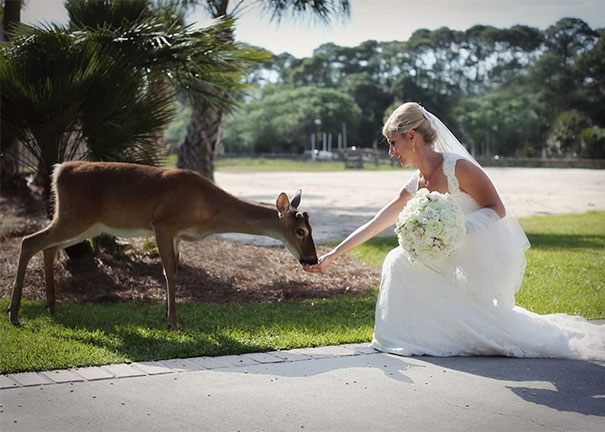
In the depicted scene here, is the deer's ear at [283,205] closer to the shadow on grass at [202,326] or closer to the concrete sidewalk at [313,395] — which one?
the shadow on grass at [202,326]

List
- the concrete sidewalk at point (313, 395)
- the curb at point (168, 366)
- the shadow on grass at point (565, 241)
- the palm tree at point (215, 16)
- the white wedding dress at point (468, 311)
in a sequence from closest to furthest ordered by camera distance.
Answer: the concrete sidewalk at point (313, 395) → the curb at point (168, 366) → the white wedding dress at point (468, 311) → the shadow on grass at point (565, 241) → the palm tree at point (215, 16)

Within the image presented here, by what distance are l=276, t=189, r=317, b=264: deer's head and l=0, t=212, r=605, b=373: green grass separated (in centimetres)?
57

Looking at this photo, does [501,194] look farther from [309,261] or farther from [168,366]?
[168,366]

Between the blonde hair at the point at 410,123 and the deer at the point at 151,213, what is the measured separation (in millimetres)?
1179

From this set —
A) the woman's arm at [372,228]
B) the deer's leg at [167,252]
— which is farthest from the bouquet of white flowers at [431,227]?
the deer's leg at [167,252]

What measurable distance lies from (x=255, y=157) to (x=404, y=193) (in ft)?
195

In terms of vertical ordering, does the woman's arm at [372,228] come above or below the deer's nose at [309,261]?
above

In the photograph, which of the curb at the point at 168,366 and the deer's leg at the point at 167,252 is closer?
the curb at the point at 168,366

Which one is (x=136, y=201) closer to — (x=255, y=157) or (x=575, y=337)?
(x=575, y=337)

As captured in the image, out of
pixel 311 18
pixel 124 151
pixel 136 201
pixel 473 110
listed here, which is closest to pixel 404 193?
pixel 136 201

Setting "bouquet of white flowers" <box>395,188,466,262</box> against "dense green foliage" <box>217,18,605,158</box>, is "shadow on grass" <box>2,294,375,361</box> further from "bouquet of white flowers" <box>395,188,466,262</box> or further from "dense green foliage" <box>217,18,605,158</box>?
"dense green foliage" <box>217,18,605,158</box>

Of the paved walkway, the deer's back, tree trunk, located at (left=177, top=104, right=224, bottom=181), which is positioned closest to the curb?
the paved walkway

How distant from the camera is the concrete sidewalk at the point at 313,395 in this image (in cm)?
416

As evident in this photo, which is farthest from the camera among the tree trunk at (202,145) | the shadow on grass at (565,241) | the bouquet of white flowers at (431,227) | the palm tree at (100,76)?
the tree trunk at (202,145)
